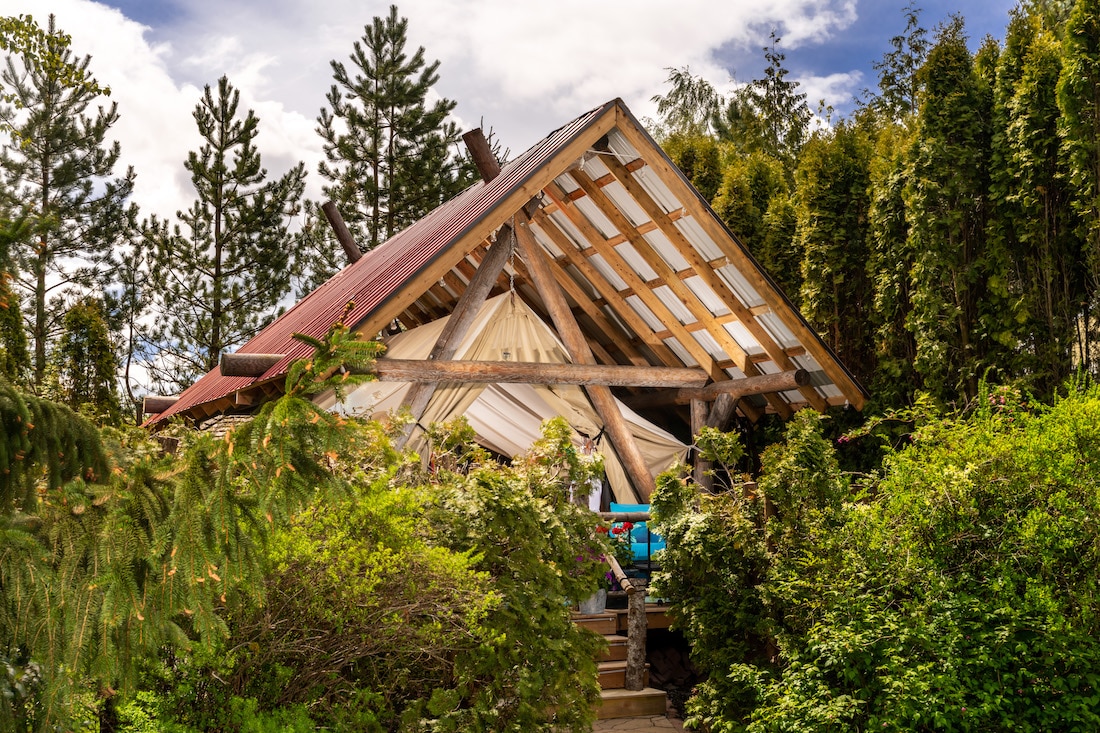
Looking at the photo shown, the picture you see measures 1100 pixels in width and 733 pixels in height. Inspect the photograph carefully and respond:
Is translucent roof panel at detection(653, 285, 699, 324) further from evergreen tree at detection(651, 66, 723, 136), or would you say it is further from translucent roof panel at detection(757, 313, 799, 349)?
evergreen tree at detection(651, 66, 723, 136)

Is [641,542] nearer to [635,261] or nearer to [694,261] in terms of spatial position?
[694,261]

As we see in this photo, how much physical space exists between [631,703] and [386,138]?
728 inches

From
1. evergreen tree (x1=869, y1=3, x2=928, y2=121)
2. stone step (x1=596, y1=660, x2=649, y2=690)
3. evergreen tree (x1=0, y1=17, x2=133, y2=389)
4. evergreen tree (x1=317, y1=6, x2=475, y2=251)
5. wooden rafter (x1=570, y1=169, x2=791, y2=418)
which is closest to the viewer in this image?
stone step (x1=596, y1=660, x2=649, y2=690)

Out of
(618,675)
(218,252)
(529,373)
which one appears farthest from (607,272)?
(218,252)

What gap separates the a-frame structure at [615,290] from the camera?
805 centimetres

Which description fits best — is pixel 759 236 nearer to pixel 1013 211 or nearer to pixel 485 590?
pixel 1013 211

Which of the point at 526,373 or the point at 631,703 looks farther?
the point at 526,373

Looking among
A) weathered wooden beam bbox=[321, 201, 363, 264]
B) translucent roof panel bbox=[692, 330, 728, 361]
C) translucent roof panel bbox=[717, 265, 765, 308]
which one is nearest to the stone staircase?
translucent roof panel bbox=[717, 265, 765, 308]

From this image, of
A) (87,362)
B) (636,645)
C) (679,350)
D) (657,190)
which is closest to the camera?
(636,645)

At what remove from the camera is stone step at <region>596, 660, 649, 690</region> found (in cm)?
626

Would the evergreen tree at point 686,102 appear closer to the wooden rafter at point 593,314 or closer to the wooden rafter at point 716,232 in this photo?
the wooden rafter at point 593,314

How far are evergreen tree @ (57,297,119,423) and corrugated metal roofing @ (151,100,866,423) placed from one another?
6227 millimetres

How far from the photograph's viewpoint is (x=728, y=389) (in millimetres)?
9586

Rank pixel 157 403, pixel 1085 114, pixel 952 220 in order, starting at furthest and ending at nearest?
pixel 157 403 < pixel 952 220 < pixel 1085 114
